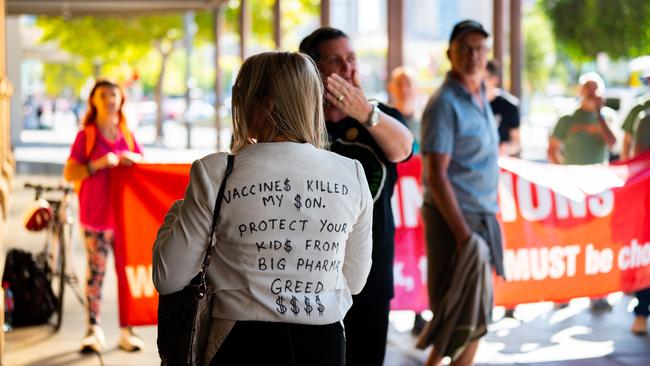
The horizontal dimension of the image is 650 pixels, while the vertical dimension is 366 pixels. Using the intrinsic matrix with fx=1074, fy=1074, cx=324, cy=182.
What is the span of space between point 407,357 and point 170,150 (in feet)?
96.9

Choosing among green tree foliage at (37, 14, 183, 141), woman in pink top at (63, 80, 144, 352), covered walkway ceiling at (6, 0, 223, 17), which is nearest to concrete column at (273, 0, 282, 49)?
covered walkway ceiling at (6, 0, 223, 17)

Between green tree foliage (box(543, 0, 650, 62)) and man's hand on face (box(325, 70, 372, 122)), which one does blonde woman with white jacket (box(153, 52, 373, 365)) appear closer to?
man's hand on face (box(325, 70, 372, 122))

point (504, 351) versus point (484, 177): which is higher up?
point (484, 177)

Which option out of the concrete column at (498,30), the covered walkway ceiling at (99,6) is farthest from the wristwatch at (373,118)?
the covered walkway ceiling at (99,6)

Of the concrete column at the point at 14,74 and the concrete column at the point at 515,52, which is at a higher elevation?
the concrete column at the point at 14,74

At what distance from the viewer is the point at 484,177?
5859 millimetres

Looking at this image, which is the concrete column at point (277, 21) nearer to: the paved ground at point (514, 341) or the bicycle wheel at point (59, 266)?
the paved ground at point (514, 341)

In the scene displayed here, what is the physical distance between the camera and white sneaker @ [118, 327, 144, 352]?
768cm

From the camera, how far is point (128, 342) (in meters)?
7.68

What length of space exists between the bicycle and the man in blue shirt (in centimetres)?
368

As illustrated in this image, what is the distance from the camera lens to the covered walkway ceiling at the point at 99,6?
22500 millimetres

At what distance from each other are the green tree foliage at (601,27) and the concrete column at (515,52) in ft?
88.9

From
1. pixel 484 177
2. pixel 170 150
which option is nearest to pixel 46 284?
pixel 484 177

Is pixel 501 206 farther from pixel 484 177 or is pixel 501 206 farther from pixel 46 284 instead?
pixel 46 284
